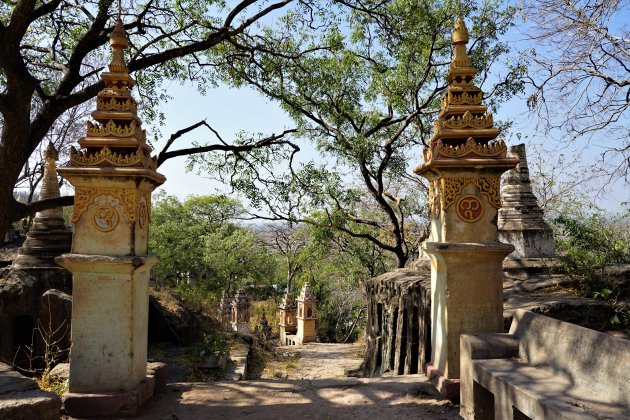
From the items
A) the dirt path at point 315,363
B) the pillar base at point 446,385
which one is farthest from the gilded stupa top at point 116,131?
the dirt path at point 315,363

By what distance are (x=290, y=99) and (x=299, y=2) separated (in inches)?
123

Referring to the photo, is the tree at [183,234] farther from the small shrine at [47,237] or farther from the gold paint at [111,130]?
the gold paint at [111,130]

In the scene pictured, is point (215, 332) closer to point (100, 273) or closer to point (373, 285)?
point (373, 285)

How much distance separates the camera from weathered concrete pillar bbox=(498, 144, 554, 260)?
1040 centimetres

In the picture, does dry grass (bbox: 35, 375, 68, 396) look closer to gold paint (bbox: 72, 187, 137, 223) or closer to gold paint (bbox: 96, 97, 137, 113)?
gold paint (bbox: 72, 187, 137, 223)

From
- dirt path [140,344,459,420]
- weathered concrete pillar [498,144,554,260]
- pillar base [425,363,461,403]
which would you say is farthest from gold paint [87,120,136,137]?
weathered concrete pillar [498,144,554,260]

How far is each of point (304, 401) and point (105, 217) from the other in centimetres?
289

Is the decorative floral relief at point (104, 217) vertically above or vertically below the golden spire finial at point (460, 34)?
below

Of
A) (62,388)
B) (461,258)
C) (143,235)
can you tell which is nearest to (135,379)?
(62,388)

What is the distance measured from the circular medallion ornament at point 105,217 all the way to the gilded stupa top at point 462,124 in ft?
11.2

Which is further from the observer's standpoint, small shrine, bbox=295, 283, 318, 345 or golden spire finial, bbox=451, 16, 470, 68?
small shrine, bbox=295, 283, 318, 345

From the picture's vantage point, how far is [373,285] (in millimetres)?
10969

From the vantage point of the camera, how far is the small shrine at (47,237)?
31.5 ft

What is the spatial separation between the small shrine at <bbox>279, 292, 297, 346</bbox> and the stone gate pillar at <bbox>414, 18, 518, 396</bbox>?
21.9 metres
